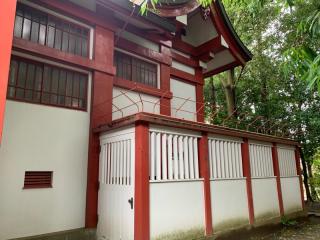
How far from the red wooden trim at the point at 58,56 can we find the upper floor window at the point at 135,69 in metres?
0.78

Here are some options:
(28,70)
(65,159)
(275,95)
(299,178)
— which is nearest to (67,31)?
(28,70)

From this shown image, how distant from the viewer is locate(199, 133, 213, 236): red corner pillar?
651 cm

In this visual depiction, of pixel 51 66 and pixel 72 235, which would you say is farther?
pixel 51 66

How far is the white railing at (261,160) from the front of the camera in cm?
859

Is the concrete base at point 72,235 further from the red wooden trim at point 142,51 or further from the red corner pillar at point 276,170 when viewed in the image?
the red corner pillar at point 276,170

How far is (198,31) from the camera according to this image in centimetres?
1090

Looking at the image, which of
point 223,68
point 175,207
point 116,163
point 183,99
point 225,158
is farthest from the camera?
point 223,68

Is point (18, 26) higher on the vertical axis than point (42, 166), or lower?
higher

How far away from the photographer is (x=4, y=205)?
5.40m

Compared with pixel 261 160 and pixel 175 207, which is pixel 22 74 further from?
pixel 261 160

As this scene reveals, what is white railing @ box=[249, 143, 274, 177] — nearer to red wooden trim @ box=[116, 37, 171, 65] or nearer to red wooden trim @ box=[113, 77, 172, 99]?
red wooden trim @ box=[113, 77, 172, 99]

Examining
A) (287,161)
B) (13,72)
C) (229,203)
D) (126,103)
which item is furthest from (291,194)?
Result: (13,72)

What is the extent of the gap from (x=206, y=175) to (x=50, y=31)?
5.30 meters

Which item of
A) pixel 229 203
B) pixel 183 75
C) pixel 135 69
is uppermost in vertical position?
pixel 183 75
